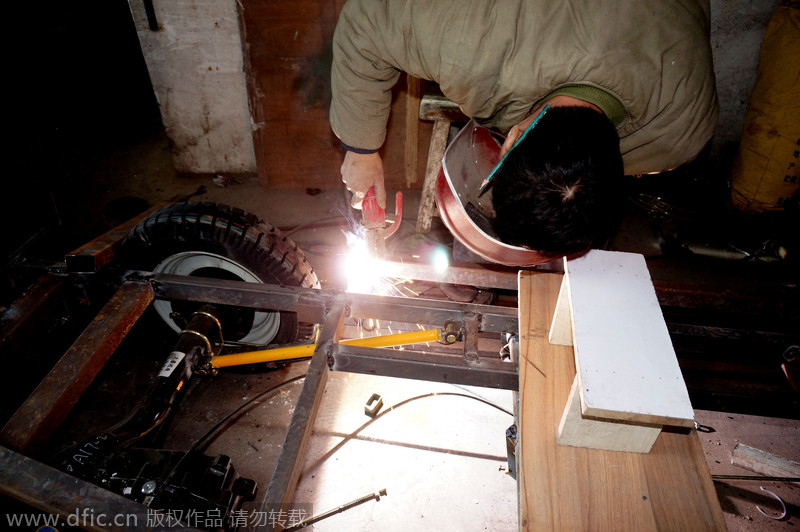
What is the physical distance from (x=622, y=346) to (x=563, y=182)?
55 centimetres

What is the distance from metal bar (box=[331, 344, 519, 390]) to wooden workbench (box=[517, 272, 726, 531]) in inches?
5.6

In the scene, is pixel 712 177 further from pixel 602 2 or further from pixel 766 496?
pixel 602 2

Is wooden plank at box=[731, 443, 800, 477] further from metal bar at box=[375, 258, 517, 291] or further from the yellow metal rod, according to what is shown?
the yellow metal rod

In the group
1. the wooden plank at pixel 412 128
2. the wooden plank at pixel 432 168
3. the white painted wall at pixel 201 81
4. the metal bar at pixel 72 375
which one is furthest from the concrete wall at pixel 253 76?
the metal bar at pixel 72 375

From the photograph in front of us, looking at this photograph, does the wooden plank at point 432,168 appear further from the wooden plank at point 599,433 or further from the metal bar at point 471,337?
the wooden plank at point 599,433

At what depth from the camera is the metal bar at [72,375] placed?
1586 millimetres

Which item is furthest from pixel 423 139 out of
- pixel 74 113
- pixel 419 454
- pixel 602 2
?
pixel 74 113

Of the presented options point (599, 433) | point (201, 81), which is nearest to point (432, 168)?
point (599, 433)

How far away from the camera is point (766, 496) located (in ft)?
8.04

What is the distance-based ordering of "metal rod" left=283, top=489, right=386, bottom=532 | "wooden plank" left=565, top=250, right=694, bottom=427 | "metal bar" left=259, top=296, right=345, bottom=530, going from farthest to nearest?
"metal rod" left=283, top=489, right=386, bottom=532
"metal bar" left=259, top=296, right=345, bottom=530
"wooden plank" left=565, top=250, right=694, bottom=427

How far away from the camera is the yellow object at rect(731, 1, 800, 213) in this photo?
3361mm

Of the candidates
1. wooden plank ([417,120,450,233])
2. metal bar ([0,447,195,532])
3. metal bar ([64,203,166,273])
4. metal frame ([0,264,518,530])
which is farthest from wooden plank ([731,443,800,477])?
metal bar ([64,203,166,273])

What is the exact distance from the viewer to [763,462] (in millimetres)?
2543

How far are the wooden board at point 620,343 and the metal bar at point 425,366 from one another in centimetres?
26
